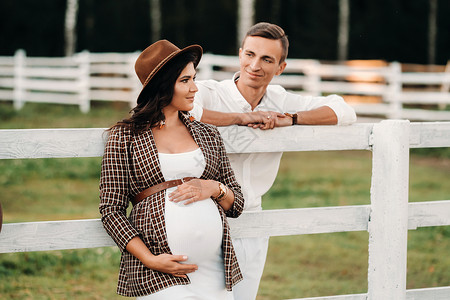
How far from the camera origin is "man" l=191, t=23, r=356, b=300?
11.6 ft

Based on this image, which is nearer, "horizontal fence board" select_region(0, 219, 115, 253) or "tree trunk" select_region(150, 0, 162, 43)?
"horizontal fence board" select_region(0, 219, 115, 253)

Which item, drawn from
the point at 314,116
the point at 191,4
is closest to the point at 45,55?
the point at 191,4

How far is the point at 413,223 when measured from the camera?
12.2ft

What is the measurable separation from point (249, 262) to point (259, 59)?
1.03 meters

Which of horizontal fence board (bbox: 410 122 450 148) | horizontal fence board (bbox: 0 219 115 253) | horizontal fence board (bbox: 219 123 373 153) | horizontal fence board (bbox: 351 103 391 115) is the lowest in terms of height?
horizontal fence board (bbox: 0 219 115 253)

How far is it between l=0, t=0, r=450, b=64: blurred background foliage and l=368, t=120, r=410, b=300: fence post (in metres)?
27.1

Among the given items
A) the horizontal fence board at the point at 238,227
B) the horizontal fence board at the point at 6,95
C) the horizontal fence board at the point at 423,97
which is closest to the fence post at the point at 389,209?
the horizontal fence board at the point at 238,227

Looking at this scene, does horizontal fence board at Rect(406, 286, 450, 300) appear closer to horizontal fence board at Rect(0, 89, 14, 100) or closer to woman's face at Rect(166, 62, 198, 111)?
woman's face at Rect(166, 62, 198, 111)

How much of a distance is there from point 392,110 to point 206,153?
41.4 feet

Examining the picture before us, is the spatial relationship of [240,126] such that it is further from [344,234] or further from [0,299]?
[344,234]

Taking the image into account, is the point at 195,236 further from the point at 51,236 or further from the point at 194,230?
the point at 51,236

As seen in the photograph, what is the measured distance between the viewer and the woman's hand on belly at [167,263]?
8.91 ft

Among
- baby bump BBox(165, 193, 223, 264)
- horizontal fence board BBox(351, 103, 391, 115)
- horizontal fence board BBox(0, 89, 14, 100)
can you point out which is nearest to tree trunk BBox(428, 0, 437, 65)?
horizontal fence board BBox(351, 103, 391, 115)

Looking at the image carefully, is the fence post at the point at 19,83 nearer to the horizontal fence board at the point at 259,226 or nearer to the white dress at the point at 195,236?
the horizontal fence board at the point at 259,226
